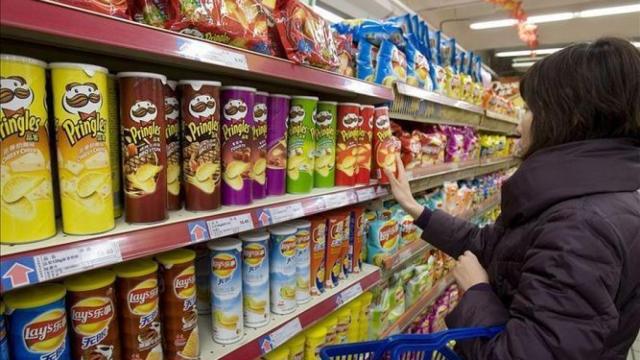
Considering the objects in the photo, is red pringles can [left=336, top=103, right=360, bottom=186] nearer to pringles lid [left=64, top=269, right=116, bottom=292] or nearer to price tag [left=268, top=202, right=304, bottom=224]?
price tag [left=268, top=202, right=304, bottom=224]

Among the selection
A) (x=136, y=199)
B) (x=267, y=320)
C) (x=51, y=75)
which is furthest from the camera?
(x=267, y=320)

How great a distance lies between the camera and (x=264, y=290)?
1.10 meters

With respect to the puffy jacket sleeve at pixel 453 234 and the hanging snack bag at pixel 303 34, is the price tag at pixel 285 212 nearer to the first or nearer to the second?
the hanging snack bag at pixel 303 34

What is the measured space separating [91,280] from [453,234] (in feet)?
4.28

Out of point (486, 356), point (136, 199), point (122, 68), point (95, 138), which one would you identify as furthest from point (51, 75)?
point (486, 356)

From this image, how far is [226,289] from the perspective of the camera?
995 millimetres

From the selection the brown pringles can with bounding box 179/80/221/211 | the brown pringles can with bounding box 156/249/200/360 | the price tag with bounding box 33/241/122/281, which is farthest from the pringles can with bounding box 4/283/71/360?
the brown pringles can with bounding box 179/80/221/211

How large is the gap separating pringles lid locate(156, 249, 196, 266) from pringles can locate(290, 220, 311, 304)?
1.21 ft

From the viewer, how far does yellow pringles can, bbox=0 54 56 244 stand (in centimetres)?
58

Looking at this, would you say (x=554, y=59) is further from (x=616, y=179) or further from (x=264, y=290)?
(x=264, y=290)

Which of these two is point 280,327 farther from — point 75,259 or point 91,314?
point 75,259

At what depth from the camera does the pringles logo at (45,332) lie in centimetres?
66

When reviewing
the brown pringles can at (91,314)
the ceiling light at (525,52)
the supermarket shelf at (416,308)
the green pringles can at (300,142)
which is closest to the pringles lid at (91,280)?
the brown pringles can at (91,314)

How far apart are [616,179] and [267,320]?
983 mm
